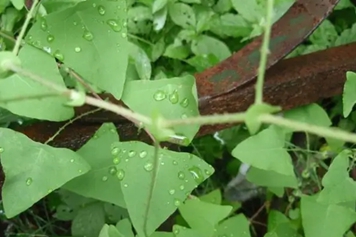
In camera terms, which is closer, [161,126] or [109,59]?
[161,126]

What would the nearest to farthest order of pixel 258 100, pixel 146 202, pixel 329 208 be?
pixel 258 100 < pixel 146 202 < pixel 329 208

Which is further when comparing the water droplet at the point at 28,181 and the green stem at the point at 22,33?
the water droplet at the point at 28,181

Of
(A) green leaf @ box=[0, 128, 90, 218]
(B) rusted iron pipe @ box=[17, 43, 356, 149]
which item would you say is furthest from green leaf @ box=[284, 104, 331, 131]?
(A) green leaf @ box=[0, 128, 90, 218]

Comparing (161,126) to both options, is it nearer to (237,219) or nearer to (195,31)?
(237,219)

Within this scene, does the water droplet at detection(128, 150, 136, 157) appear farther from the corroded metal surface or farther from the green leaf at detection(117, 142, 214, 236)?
the corroded metal surface

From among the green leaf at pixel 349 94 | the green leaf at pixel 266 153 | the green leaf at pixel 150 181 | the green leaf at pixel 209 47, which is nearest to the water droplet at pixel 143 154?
the green leaf at pixel 150 181

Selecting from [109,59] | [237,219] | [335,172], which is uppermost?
[109,59]

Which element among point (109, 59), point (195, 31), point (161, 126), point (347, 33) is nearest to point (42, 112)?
point (109, 59)

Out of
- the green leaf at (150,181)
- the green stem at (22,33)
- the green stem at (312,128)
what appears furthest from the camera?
the green leaf at (150,181)

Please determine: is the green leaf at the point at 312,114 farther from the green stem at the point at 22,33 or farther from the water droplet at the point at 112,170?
the green stem at the point at 22,33
